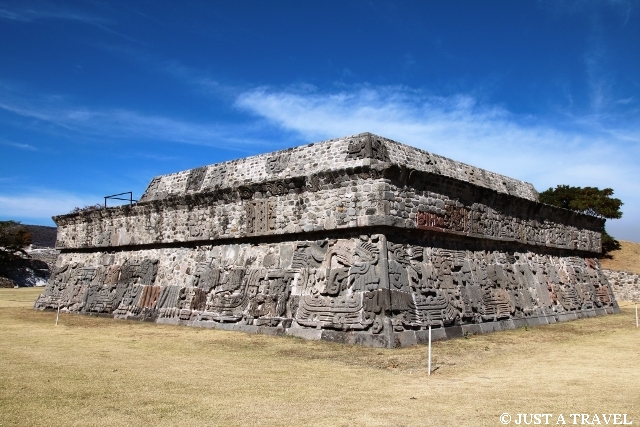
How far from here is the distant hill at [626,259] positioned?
34603mm

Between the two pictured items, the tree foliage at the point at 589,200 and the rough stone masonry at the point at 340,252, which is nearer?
the rough stone masonry at the point at 340,252

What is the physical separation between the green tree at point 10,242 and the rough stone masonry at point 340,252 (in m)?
21.5

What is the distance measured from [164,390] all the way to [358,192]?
502 cm

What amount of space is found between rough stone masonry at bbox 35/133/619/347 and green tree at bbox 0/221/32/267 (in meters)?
21.5

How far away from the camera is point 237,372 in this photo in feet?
20.8

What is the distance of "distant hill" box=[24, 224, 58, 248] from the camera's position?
49.5 metres

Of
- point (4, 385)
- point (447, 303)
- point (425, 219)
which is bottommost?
point (4, 385)

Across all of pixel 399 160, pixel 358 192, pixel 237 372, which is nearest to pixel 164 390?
pixel 237 372

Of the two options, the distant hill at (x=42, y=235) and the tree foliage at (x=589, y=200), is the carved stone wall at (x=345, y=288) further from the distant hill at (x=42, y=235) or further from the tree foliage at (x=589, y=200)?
the distant hill at (x=42, y=235)

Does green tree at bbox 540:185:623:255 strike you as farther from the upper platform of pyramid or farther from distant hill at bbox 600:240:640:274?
the upper platform of pyramid

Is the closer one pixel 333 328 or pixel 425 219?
pixel 333 328

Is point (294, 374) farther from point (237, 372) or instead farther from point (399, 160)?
point (399, 160)

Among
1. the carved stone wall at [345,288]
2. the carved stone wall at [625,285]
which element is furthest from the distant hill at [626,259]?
the carved stone wall at [345,288]

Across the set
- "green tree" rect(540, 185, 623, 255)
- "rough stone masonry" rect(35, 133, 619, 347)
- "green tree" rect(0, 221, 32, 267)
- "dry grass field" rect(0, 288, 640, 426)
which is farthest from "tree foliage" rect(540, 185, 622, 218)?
"green tree" rect(0, 221, 32, 267)
